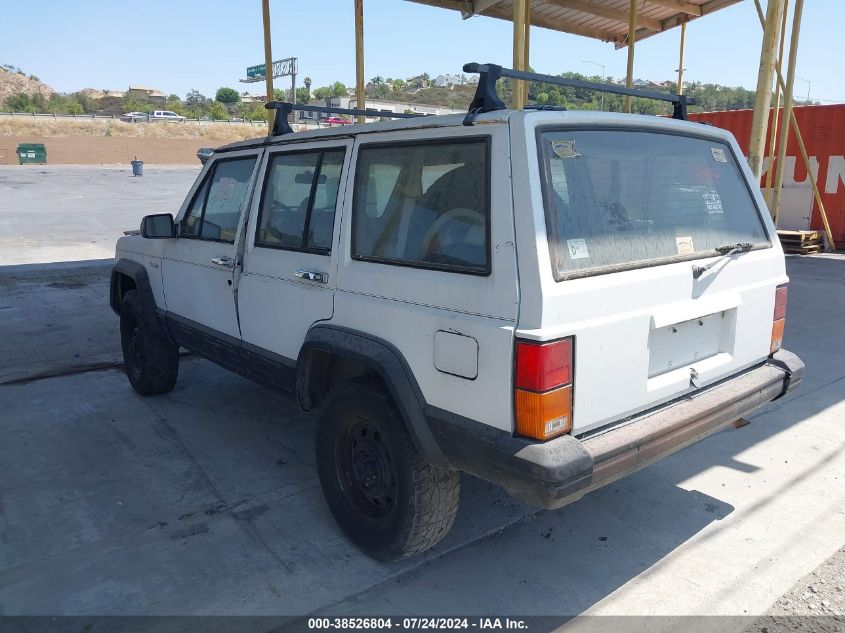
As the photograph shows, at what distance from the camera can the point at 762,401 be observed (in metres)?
3.08

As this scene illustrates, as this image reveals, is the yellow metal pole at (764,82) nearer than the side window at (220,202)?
No

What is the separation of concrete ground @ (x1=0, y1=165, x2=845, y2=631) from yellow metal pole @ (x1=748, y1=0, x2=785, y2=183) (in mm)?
2640

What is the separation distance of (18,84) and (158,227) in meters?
152

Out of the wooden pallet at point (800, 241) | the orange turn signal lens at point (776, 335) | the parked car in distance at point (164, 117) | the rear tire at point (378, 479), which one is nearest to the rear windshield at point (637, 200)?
the orange turn signal lens at point (776, 335)

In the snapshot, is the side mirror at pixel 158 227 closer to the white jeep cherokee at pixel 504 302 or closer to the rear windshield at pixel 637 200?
the white jeep cherokee at pixel 504 302

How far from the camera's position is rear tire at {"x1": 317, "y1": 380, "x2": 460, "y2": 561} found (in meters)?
2.72

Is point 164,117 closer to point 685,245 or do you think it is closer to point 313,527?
point 313,527

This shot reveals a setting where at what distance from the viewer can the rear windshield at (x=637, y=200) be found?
240cm

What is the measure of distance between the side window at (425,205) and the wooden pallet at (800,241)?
35.8 feet

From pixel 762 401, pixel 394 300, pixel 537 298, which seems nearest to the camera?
pixel 537 298

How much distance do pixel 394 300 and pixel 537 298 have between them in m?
0.70

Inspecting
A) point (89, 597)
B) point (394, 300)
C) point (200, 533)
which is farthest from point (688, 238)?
point (89, 597)

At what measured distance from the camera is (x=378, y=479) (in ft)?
9.67

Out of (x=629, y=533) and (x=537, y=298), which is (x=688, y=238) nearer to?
(x=537, y=298)
